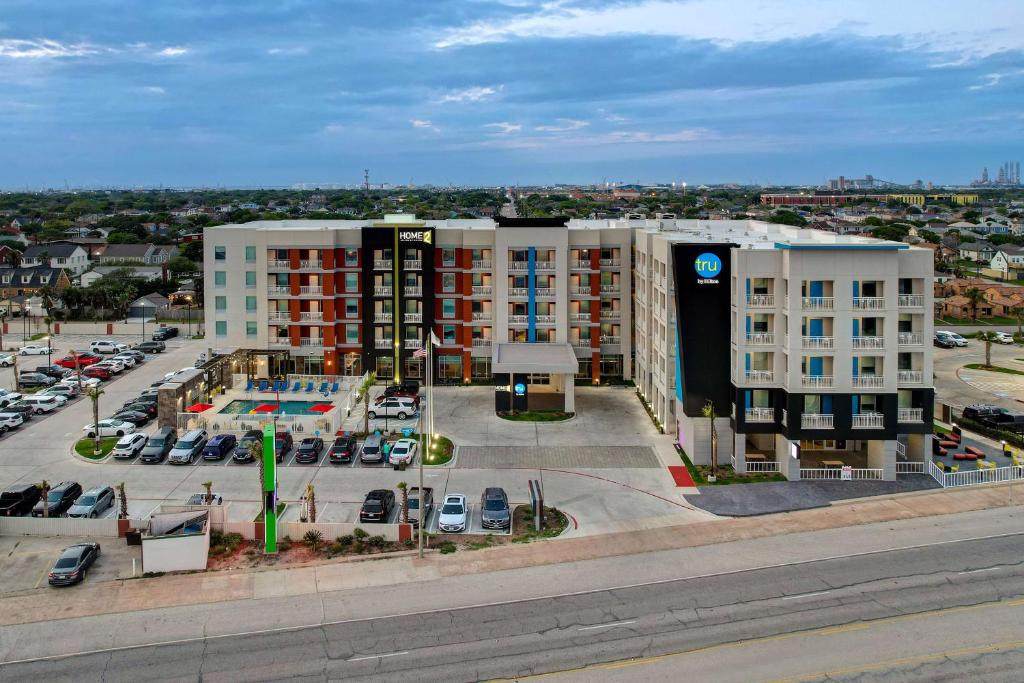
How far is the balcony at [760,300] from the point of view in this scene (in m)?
52.1

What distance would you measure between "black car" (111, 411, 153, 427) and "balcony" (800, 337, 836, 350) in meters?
51.0

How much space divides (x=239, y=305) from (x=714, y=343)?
153 feet

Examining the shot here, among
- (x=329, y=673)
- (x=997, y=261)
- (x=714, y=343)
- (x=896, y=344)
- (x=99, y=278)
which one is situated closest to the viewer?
(x=329, y=673)

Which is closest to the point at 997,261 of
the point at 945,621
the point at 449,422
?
the point at 449,422

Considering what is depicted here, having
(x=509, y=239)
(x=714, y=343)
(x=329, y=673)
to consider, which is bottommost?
(x=329, y=673)

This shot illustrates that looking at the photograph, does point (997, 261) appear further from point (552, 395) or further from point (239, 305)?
point (239, 305)

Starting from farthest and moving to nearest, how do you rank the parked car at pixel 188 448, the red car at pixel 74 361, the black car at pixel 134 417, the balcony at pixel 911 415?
the red car at pixel 74 361
the black car at pixel 134 417
the parked car at pixel 188 448
the balcony at pixel 911 415

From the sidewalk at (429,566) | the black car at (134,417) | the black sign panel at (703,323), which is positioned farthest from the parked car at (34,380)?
the black sign panel at (703,323)

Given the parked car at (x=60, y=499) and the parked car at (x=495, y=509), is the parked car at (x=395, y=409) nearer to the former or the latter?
the parked car at (x=495, y=509)

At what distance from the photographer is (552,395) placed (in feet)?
234

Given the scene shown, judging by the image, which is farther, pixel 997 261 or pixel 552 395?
pixel 997 261

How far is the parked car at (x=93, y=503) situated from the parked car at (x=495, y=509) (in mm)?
21789

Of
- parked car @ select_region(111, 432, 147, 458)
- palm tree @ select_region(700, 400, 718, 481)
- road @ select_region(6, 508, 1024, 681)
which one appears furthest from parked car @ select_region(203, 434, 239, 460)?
palm tree @ select_region(700, 400, 718, 481)

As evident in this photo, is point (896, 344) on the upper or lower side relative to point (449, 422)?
upper
